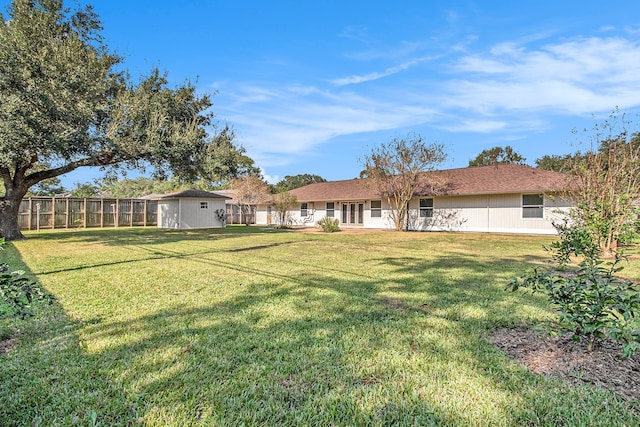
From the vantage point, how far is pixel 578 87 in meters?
11.6

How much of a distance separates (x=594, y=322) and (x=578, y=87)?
41.4ft

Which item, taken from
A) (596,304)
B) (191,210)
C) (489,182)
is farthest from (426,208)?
(596,304)

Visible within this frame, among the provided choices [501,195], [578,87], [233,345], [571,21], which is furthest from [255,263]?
[501,195]

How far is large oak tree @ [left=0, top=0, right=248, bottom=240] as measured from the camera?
949cm

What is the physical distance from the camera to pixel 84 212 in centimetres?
2169

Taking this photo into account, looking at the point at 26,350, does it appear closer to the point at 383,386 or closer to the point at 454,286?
the point at 383,386

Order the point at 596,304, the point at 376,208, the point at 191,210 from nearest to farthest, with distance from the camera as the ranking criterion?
the point at 596,304, the point at 376,208, the point at 191,210

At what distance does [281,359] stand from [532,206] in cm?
1712

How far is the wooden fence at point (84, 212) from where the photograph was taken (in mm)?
19641

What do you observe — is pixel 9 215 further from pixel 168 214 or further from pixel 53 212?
pixel 168 214

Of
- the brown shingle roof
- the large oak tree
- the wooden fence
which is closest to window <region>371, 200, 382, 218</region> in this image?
the brown shingle roof

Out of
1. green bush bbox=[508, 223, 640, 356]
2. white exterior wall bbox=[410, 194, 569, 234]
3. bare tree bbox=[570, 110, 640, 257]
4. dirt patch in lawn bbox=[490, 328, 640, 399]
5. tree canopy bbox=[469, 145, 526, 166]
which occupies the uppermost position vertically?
tree canopy bbox=[469, 145, 526, 166]

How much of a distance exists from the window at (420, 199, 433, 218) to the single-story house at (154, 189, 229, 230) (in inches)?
540

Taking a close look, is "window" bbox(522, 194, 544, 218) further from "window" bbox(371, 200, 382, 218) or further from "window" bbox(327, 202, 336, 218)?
"window" bbox(327, 202, 336, 218)
